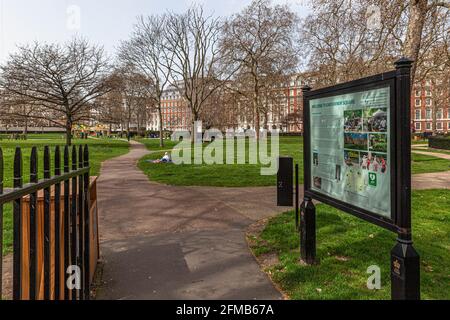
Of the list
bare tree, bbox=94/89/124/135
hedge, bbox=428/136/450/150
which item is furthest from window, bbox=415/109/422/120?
bare tree, bbox=94/89/124/135

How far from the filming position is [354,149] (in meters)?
3.73

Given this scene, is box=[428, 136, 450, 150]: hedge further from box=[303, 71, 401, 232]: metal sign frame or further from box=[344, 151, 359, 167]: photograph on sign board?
box=[344, 151, 359, 167]: photograph on sign board

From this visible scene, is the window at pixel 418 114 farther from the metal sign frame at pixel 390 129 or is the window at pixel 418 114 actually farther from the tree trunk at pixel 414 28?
the metal sign frame at pixel 390 129

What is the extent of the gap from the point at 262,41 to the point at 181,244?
3788cm

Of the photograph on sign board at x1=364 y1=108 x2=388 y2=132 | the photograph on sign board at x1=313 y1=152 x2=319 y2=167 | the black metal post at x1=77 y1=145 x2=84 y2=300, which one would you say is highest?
the photograph on sign board at x1=364 y1=108 x2=388 y2=132

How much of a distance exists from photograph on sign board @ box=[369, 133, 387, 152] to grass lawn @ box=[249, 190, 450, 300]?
155 cm

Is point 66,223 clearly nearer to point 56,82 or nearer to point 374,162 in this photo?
point 374,162

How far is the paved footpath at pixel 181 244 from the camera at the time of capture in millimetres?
3904

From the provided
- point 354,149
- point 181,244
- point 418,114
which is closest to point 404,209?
point 354,149

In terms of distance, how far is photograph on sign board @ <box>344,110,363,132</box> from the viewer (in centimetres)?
358

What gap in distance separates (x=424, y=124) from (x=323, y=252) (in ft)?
327

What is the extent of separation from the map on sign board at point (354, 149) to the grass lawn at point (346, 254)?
3.16ft

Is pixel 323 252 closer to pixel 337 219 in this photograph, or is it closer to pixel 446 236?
pixel 337 219
